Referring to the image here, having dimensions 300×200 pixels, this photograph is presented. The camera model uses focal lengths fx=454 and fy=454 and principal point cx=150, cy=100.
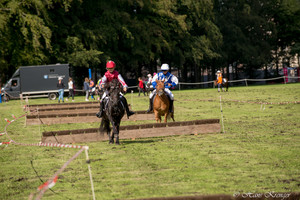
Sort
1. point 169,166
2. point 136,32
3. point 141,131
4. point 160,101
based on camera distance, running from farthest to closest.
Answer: point 136,32 → point 160,101 → point 141,131 → point 169,166

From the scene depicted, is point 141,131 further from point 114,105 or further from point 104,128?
point 114,105

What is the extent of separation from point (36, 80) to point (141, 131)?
120 ft

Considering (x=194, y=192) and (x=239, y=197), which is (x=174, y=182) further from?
(x=239, y=197)

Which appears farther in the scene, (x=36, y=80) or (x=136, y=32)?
(x=136, y=32)

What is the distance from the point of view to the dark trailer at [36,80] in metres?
48.7

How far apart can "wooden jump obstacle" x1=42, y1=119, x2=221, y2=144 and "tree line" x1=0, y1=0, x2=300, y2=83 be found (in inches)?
1329

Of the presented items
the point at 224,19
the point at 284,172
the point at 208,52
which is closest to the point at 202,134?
the point at 284,172

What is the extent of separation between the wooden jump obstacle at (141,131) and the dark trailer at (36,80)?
117 feet

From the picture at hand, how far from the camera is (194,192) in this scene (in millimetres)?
7309

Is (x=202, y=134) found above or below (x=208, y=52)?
below

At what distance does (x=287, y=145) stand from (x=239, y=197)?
21.0 feet

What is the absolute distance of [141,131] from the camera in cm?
1478

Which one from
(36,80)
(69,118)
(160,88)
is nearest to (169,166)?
(160,88)

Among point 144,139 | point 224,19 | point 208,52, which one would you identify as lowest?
point 144,139
